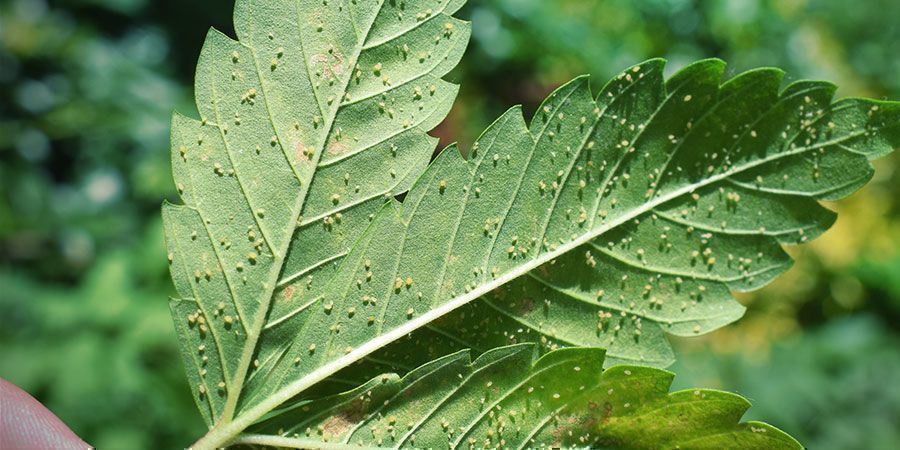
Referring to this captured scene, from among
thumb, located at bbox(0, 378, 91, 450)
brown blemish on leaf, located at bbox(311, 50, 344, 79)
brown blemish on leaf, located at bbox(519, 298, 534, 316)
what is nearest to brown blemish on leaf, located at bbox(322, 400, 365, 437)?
brown blemish on leaf, located at bbox(519, 298, 534, 316)

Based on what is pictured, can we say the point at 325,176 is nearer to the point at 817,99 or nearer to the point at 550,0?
the point at 817,99

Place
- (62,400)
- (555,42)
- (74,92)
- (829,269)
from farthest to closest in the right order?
(829,269)
(555,42)
(74,92)
(62,400)

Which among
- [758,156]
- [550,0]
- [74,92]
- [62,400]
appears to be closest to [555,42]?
[550,0]

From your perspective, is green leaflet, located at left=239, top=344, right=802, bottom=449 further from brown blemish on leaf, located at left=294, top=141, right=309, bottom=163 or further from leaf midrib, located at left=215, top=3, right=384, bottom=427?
brown blemish on leaf, located at left=294, top=141, right=309, bottom=163

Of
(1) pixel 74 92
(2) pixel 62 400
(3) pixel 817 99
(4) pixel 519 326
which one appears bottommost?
(2) pixel 62 400

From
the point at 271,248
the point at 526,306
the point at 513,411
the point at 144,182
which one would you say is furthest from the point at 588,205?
the point at 144,182

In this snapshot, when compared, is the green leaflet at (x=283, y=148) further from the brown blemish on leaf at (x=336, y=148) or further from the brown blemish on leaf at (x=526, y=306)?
the brown blemish on leaf at (x=526, y=306)

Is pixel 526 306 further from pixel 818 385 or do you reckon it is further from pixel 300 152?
pixel 818 385
